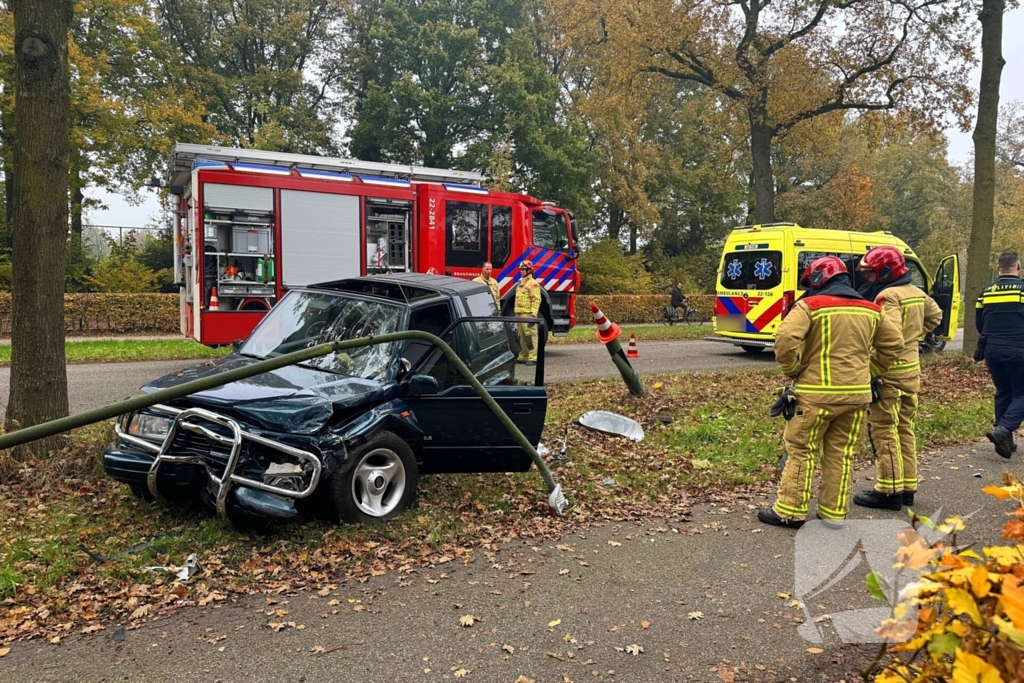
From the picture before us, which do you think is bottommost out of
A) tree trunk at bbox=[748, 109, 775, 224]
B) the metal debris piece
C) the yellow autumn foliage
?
the metal debris piece

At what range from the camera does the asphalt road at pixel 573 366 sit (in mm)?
9258

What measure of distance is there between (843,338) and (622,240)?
3225 cm

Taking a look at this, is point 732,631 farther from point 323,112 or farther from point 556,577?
point 323,112

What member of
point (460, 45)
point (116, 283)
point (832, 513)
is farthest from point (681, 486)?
point (460, 45)

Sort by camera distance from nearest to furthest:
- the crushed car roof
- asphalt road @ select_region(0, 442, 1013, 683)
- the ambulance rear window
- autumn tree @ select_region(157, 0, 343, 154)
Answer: asphalt road @ select_region(0, 442, 1013, 683)
the crushed car roof
the ambulance rear window
autumn tree @ select_region(157, 0, 343, 154)

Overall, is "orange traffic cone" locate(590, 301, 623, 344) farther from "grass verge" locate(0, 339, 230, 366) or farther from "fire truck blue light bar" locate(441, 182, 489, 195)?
"grass verge" locate(0, 339, 230, 366)

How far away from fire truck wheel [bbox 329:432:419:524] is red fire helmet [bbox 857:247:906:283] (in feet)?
12.7

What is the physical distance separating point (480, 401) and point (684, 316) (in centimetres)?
2113

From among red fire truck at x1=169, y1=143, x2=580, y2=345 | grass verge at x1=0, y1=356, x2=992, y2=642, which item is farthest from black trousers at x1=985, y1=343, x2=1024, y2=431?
red fire truck at x1=169, y1=143, x2=580, y2=345

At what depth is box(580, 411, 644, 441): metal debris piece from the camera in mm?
7653

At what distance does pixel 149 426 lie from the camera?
15.0 feet

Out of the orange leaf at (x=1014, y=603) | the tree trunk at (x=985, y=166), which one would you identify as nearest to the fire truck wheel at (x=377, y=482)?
the orange leaf at (x=1014, y=603)

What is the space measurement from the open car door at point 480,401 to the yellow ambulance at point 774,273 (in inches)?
386

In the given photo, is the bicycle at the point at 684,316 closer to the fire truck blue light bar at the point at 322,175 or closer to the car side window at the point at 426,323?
the fire truck blue light bar at the point at 322,175
